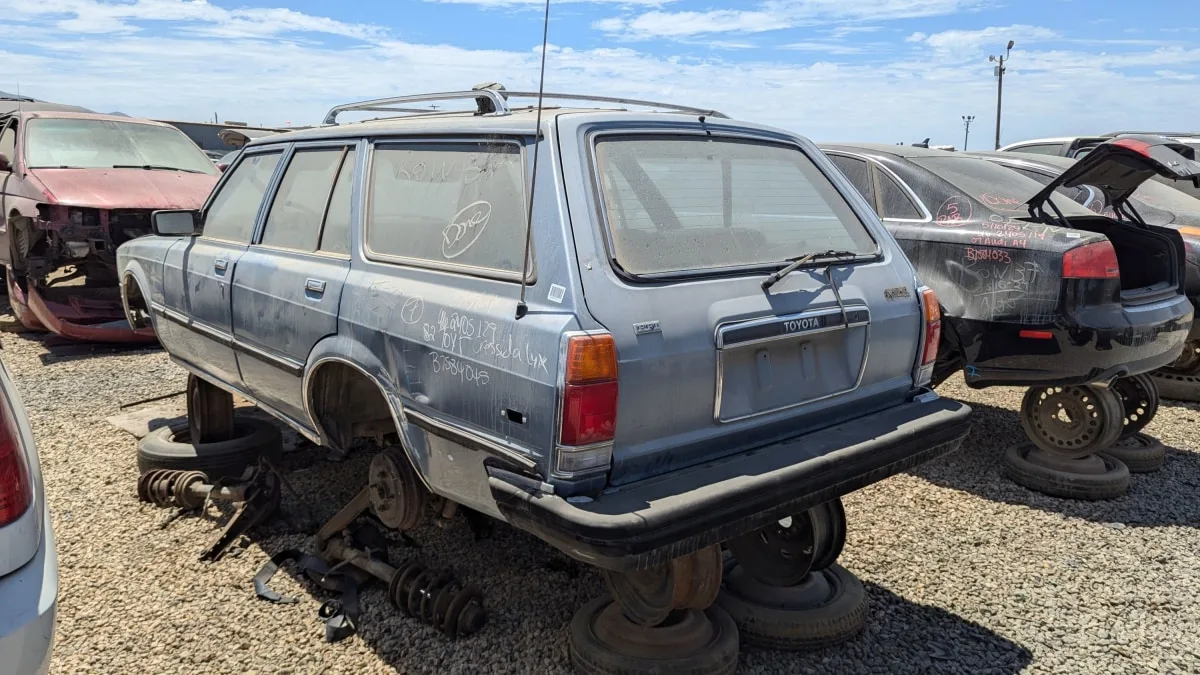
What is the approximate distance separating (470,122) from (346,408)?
128 cm

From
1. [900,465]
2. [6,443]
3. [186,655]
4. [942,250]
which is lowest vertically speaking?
[186,655]

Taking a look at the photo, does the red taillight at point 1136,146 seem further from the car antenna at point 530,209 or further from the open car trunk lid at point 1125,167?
the car antenna at point 530,209

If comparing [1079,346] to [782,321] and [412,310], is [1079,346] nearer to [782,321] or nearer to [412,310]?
[782,321]

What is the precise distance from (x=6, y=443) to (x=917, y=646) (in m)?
2.99

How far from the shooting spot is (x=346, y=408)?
3545mm

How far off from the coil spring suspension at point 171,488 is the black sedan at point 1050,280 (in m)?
4.01

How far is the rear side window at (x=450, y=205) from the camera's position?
2844 millimetres

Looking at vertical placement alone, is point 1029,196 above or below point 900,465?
above

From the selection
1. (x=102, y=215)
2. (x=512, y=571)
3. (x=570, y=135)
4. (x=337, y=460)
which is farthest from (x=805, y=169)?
(x=102, y=215)

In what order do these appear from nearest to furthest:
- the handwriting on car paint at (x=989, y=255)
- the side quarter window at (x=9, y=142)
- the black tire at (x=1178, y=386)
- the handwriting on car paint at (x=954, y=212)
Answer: the handwriting on car paint at (x=989, y=255)
the handwriting on car paint at (x=954, y=212)
the black tire at (x=1178, y=386)
the side quarter window at (x=9, y=142)

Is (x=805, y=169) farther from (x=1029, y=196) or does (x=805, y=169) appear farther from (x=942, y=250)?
(x=1029, y=196)

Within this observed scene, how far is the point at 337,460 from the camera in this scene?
4988 mm

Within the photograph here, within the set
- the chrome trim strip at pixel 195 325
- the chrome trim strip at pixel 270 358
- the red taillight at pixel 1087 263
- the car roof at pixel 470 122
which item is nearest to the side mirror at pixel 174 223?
the chrome trim strip at pixel 195 325

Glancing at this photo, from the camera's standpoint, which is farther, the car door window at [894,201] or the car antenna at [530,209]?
the car door window at [894,201]
